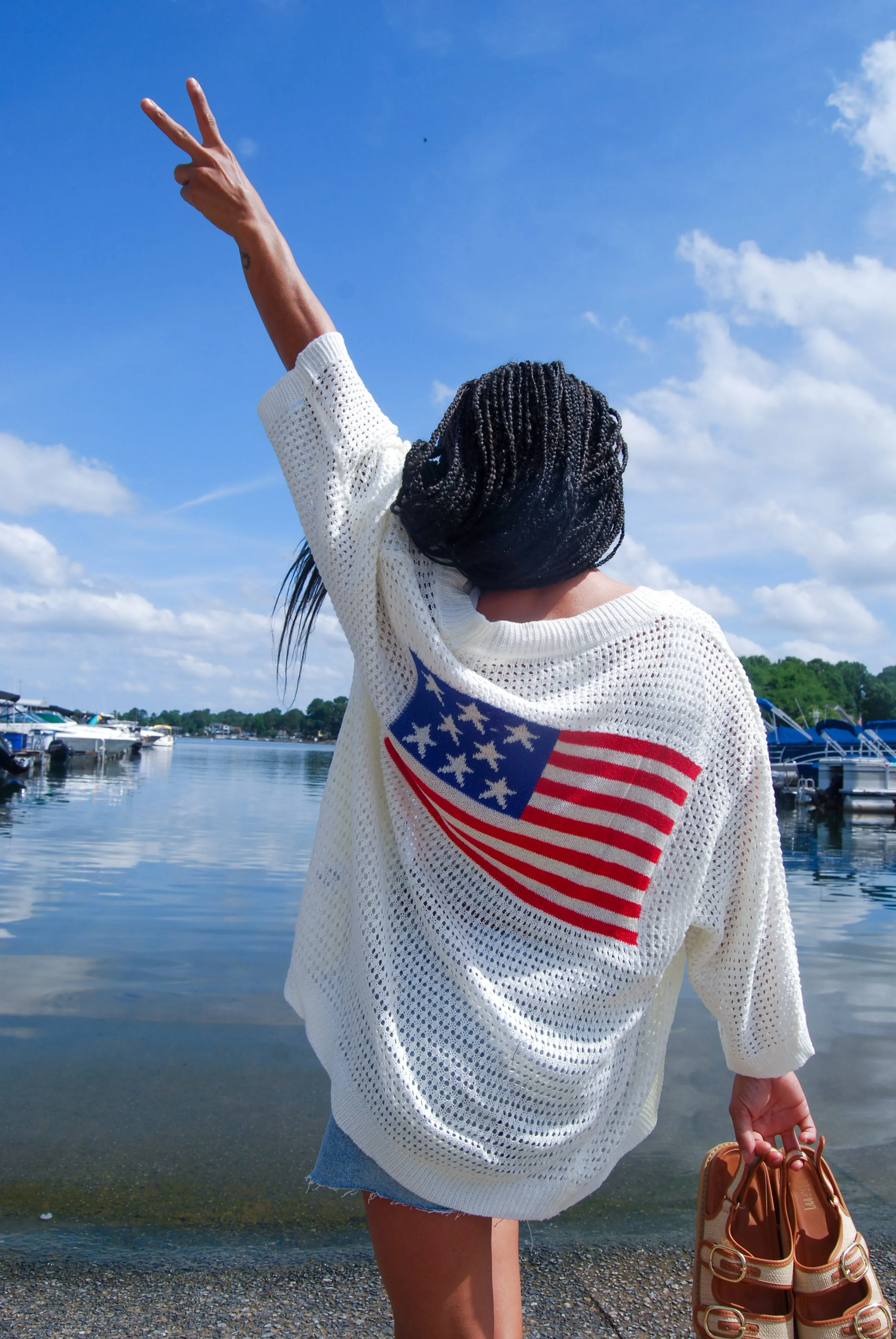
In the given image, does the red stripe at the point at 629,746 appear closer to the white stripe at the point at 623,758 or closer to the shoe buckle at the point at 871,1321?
the white stripe at the point at 623,758

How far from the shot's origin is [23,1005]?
664 centimetres

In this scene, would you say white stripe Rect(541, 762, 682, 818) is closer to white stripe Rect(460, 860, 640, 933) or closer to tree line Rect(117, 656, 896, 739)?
white stripe Rect(460, 860, 640, 933)

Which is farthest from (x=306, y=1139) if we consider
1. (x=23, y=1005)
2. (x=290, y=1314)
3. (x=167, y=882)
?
(x=167, y=882)

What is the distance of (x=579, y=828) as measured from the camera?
1.36 m

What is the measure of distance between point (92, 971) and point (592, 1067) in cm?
734

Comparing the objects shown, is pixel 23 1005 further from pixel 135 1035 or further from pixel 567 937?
pixel 567 937

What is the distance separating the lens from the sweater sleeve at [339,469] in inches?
56.5

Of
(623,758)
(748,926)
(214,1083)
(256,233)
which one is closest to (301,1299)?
(214,1083)

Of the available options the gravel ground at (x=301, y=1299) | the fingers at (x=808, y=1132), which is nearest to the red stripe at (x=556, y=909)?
the fingers at (x=808, y=1132)

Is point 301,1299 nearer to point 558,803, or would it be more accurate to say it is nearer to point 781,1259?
point 781,1259

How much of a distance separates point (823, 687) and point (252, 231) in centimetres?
10348

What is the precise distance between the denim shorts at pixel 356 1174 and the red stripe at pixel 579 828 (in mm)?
551

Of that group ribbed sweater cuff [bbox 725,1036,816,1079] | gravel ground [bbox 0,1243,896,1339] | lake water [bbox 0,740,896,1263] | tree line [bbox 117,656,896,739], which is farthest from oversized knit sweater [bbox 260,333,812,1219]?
tree line [bbox 117,656,896,739]

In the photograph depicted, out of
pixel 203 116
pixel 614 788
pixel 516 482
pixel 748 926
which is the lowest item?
pixel 748 926
